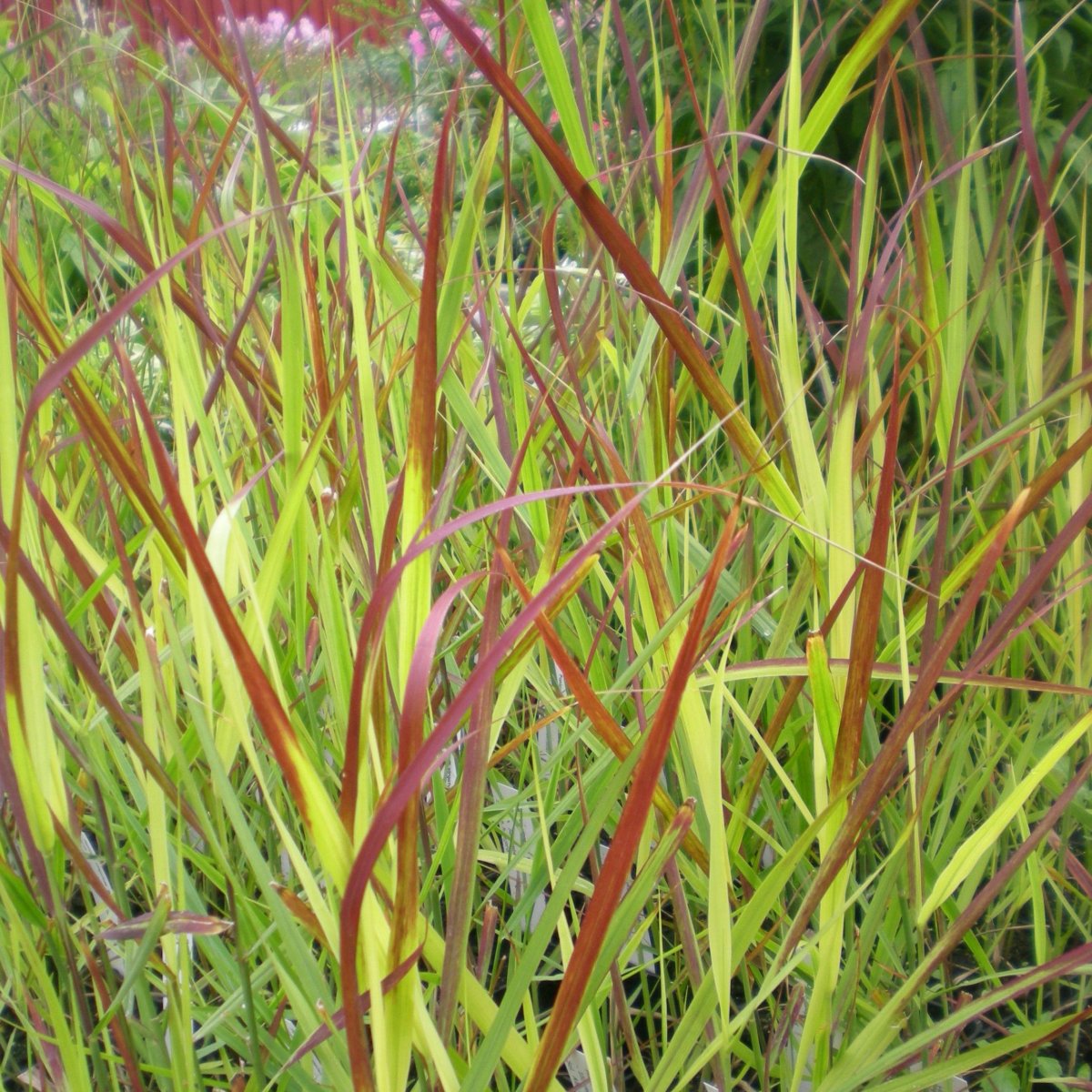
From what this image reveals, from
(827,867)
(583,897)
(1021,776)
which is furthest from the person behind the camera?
(583,897)

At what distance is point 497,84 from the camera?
0.87 feet

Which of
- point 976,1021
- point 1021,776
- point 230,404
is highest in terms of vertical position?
point 230,404

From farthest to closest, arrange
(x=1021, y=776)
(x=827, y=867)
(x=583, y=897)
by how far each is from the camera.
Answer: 1. (x=583, y=897)
2. (x=1021, y=776)
3. (x=827, y=867)

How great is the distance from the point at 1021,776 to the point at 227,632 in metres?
0.40

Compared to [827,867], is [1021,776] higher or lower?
lower

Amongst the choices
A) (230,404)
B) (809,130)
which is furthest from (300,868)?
(230,404)

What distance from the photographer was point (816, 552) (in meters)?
0.42

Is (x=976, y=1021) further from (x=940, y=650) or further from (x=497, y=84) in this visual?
(x=497, y=84)

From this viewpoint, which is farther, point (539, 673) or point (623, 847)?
point (539, 673)

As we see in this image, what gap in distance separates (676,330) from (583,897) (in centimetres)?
41

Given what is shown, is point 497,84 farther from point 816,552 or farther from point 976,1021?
point 976,1021

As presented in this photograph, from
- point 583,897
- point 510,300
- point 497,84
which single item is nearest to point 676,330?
point 497,84

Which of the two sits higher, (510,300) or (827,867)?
(510,300)

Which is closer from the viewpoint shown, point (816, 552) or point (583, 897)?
point (816, 552)
